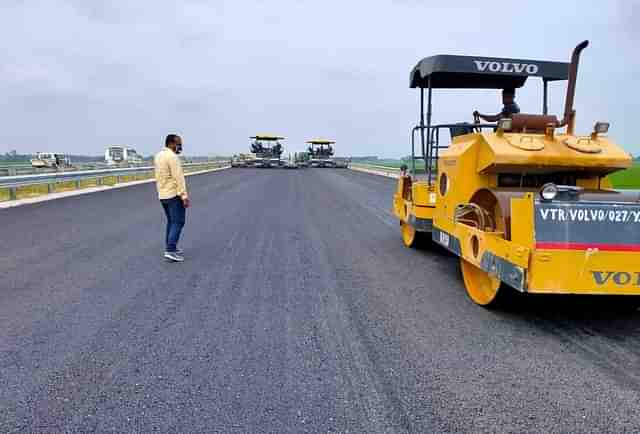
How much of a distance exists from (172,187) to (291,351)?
347 centimetres

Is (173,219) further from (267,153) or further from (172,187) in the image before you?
(267,153)

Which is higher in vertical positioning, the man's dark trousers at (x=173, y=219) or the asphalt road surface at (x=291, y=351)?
the man's dark trousers at (x=173, y=219)

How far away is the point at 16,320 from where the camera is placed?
372 cm

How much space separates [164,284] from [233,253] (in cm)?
150

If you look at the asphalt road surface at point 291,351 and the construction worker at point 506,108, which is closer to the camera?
the asphalt road surface at point 291,351

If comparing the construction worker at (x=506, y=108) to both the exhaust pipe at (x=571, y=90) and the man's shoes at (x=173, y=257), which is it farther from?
the man's shoes at (x=173, y=257)

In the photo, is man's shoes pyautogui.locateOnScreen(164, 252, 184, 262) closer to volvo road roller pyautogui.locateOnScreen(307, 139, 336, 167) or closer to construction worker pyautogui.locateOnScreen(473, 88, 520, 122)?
construction worker pyautogui.locateOnScreen(473, 88, 520, 122)

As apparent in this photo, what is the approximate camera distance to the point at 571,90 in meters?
4.55

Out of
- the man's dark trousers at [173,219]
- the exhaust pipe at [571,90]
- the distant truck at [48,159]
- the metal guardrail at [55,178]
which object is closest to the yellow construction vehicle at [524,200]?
the exhaust pipe at [571,90]

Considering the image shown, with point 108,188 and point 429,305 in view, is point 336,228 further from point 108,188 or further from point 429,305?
point 108,188

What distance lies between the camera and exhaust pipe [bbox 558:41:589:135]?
4215mm

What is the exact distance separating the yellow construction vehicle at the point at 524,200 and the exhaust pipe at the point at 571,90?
0.04ft

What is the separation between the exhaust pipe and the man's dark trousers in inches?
188

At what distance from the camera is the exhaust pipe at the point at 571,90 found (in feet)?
13.8
